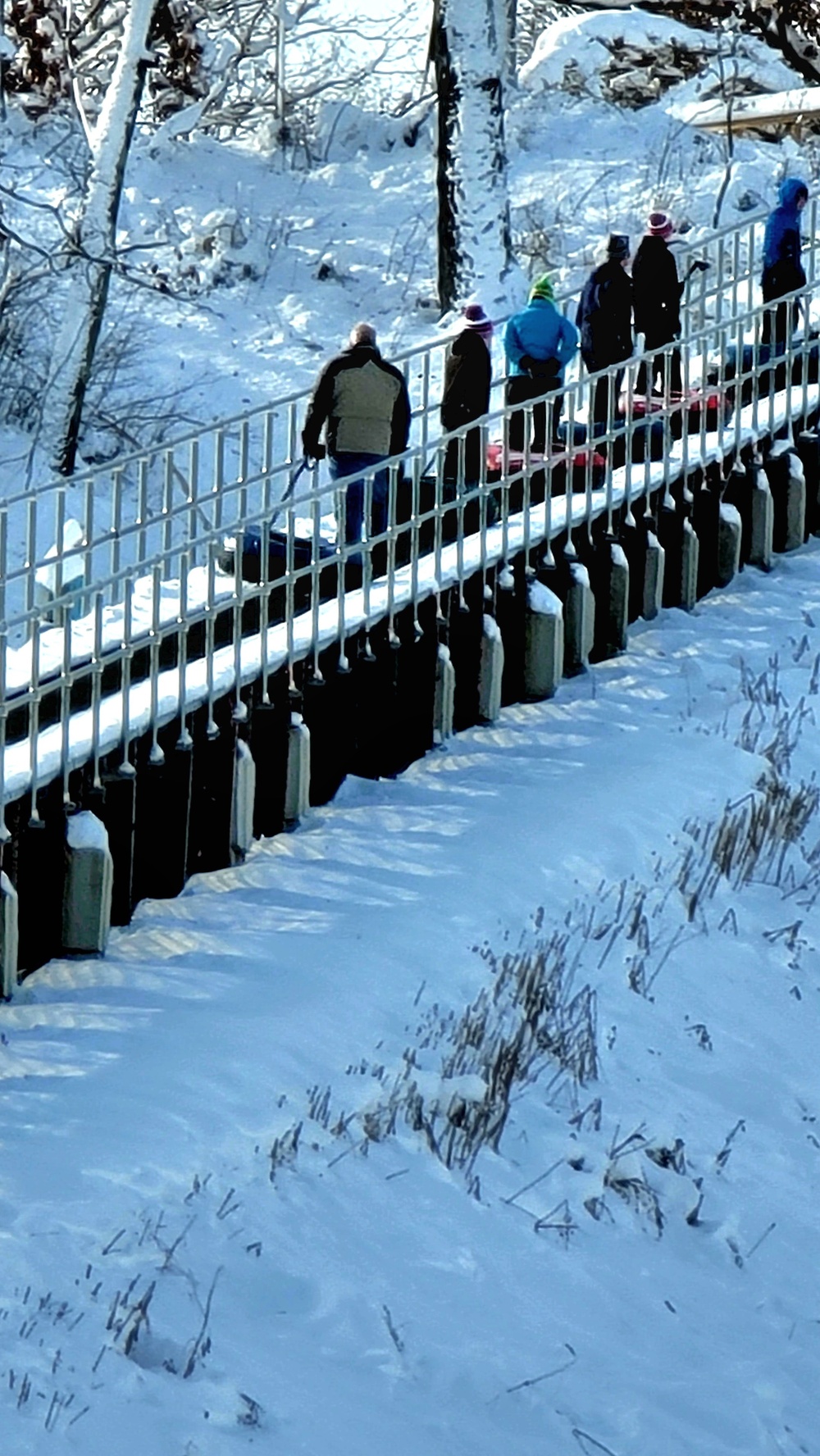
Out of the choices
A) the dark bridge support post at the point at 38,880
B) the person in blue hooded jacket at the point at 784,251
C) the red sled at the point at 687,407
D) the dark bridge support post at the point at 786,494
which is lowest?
the dark bridge support post at the point at 38,880

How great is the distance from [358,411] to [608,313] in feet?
9.22

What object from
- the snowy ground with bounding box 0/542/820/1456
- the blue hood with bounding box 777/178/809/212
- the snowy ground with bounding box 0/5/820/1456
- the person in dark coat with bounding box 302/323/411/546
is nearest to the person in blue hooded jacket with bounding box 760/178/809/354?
the blue hood with bounding box 777/178/809/212

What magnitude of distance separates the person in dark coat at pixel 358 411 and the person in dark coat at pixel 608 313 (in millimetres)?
2321

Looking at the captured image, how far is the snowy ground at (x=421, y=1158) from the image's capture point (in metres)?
5.51

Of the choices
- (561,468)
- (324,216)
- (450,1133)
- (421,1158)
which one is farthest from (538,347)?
(324,216)

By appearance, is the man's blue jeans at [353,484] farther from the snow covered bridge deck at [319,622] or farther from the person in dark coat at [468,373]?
the person in dark coat at [468,373]

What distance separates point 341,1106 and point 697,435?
246 inches

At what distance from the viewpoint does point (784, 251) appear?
13320 millimetres

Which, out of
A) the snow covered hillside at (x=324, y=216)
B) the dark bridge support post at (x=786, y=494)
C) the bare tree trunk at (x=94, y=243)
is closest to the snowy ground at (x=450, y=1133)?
the dark bridge support post at (x=786, y=494)

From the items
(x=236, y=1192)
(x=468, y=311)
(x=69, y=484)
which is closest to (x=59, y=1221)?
(x=236, y=1192)

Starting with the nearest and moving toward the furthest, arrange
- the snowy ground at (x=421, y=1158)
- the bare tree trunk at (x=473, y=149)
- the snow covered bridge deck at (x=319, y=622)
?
the snowy ground at (x=421, y=1158), the snow covered bridge deck at (x=319, y=622), the bare tree trunk at (x=473, y=149)

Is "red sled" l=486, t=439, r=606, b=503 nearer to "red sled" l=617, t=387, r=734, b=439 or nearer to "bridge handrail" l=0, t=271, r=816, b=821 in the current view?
"bridge handrail" l=0, t=271, r=816, b=821

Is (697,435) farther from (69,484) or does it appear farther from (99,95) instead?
(99,95)

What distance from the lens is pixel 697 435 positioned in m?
12.1
